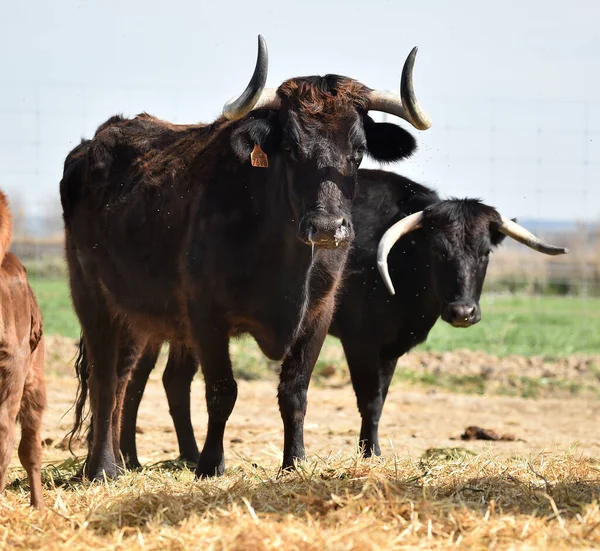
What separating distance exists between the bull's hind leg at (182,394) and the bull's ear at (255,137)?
2.03 metres

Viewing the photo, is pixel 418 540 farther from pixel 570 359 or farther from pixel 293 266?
pixel 570 359

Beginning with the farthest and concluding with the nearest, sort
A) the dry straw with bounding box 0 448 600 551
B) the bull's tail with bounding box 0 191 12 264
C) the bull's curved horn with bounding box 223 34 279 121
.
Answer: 1. the bull's curved horn with bounding box 223 34 279 121
2. the bull's tail with bounding box 0 191 12 264
3. the dry straw with bounding box 0 448 600 551

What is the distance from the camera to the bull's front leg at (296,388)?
6520mm

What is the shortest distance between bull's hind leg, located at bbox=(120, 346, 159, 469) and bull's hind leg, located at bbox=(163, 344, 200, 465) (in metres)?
0.18

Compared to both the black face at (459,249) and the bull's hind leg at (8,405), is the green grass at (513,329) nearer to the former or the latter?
the black face at (459,249)

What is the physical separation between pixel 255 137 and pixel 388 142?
1.02 m

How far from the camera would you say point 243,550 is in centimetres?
416

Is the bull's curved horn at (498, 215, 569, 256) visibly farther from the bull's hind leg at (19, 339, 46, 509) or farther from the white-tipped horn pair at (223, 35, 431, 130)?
the bull's hind leg at (19, 339, 46, 509)

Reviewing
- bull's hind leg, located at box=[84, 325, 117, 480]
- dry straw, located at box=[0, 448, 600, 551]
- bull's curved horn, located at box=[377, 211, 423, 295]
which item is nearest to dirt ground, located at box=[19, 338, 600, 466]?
bull's hind leg, located at box=[84, 325, 117, 480]

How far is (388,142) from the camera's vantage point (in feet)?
22.3

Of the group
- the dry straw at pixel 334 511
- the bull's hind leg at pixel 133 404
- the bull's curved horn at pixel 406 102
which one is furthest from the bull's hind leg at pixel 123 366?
the bull's curved horn at pixel 406 102

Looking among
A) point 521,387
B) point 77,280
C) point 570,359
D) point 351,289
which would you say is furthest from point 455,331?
point 77,280

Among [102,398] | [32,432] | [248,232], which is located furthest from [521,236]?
[32,432]

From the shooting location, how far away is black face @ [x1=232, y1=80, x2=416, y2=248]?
5.80 meters
